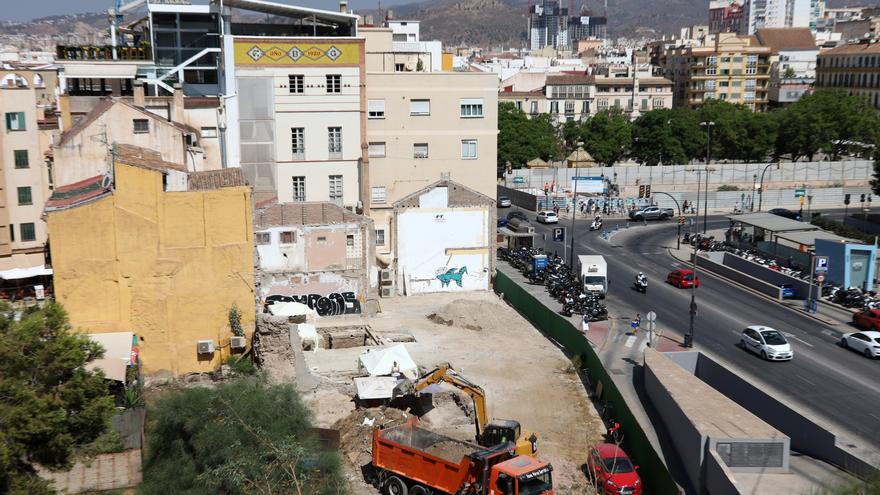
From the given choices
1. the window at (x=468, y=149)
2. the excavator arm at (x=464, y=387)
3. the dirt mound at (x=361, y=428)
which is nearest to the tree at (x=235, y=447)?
the dirt mound at (x=361, y=428)

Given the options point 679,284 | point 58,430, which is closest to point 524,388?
point 58,430

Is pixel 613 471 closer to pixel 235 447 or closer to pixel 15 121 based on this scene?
pixel 235 447

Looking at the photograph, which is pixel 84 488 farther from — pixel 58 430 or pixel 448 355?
pixel 448 355

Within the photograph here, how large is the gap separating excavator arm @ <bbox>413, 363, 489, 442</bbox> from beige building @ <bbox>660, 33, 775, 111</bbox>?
11886 cm

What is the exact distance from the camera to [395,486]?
23906mm

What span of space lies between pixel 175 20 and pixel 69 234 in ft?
100

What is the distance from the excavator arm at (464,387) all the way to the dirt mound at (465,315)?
40.4ft

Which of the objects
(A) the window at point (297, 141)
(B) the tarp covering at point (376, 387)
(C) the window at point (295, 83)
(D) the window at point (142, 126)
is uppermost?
(C) the window at point (295, 83)

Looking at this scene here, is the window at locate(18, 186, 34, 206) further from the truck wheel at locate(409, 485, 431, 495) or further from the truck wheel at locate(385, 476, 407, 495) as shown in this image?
the truck wheel at locate(409, 485, 431, 495)

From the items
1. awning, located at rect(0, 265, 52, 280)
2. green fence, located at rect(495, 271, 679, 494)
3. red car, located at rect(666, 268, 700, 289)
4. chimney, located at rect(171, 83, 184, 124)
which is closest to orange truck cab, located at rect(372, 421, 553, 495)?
green fence, located at rect(495, 271, 679, 494)

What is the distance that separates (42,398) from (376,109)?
36528 millimetres

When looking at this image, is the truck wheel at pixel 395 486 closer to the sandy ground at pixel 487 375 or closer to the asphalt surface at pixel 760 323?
the sandy ground at pixel 487 375

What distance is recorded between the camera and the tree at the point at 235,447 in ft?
65.2

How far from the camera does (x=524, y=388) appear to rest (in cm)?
3275
